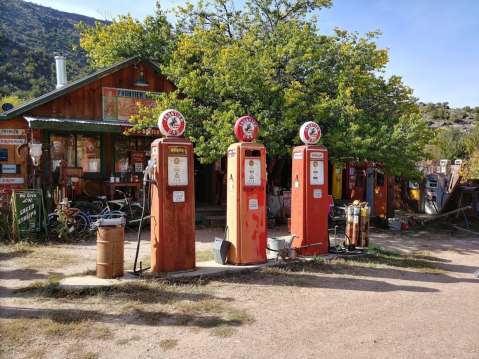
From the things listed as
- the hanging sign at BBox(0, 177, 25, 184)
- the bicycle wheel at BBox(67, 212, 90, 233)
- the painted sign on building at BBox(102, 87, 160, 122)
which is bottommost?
the bicycle wheel at BBox(67, 212, 90, 233)

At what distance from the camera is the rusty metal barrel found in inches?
243

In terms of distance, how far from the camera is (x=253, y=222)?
23.9 feet

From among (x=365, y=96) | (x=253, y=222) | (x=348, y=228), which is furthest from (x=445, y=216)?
(x=253, y=222)

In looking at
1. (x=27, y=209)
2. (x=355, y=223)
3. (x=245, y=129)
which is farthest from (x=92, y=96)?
(x=355, y=223)

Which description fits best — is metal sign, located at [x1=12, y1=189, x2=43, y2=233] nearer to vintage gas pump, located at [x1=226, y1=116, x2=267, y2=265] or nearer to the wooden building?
the wooden building

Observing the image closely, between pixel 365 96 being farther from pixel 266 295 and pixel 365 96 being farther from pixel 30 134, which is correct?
pixel 30 134

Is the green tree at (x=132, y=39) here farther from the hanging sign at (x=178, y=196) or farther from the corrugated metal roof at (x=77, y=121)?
the hanging sign at (x=178, y=196)

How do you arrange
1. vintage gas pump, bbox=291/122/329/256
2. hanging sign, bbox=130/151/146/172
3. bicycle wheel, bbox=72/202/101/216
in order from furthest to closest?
hanging sign, bbox=130/151/146/172 → bicycle wheel, bbox=72/202/101/216 → vintage gas pump, bbox=291/122/329/256

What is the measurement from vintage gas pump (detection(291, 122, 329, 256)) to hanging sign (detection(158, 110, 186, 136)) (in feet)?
8.66

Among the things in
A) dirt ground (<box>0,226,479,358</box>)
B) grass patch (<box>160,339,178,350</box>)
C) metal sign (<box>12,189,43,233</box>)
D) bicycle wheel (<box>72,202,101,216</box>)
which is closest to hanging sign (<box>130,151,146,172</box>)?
bicycle wheel (<box>72,202,101,216</box>)

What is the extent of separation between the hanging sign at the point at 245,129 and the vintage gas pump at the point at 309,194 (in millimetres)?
1242

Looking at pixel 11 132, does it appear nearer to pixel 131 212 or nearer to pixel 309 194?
pixel 131 212

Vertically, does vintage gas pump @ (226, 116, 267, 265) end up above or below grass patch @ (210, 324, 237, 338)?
above

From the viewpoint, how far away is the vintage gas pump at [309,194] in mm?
7941
